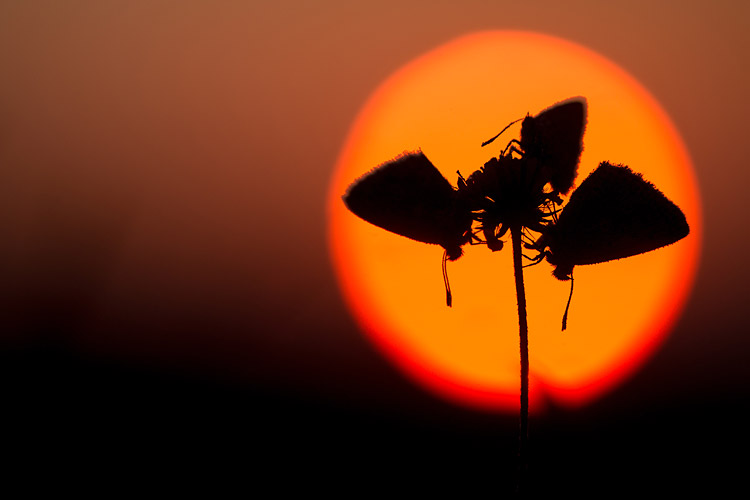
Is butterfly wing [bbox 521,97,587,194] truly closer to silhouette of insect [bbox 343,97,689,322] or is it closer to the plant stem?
silhouette of insect [bbox 343,97,689,322]

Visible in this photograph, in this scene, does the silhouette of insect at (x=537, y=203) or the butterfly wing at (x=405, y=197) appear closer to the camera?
the silhouette of insect at (x=537, y=203)

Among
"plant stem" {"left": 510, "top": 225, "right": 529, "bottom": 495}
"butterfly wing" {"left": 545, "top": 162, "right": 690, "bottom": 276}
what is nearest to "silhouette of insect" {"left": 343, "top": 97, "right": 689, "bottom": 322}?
"butterfly wing" {"left": 545, "top": 162, "right": 690, "bottom": 276}

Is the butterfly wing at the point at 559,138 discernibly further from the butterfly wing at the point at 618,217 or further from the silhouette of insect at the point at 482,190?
the butterfly wing at the point at 618,217

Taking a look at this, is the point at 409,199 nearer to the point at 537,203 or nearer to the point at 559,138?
the point at 537,203

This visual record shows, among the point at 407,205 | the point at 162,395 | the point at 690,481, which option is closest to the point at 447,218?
the point at 407,205

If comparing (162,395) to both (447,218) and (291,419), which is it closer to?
(291,419)

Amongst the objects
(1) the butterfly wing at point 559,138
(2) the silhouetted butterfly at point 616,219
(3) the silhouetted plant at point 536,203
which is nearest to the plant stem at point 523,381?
(3) the silhouetted plant at point 536,203

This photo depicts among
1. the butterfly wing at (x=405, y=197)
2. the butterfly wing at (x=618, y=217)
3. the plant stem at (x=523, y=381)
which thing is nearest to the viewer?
the plant stem at (x=523, y=381)

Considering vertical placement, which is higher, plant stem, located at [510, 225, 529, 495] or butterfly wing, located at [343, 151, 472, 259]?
butterfly wing, located at [343, 151, 472, 259]
